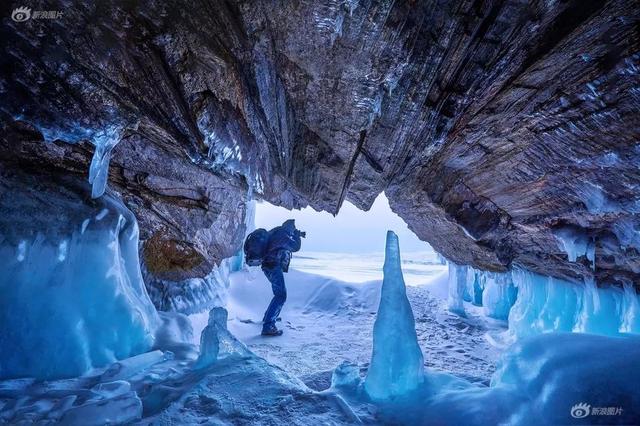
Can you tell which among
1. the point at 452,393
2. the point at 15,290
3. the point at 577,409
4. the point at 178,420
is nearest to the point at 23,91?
the point at 15,290

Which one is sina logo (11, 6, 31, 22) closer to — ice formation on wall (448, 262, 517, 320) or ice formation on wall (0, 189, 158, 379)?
ice formation on wall (0, 189, 158, 379)

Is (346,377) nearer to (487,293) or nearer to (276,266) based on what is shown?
(276,266)

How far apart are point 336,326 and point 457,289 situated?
4.95 meters

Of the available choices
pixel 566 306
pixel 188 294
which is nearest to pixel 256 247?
pixel 188 294

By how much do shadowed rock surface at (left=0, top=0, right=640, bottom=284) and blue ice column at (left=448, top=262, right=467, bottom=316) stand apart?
5.10 meters

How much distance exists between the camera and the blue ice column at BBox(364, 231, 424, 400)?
3080mm

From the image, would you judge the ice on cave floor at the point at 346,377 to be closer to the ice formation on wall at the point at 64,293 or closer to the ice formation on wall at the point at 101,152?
the ice formation on wall at the point at 64,293

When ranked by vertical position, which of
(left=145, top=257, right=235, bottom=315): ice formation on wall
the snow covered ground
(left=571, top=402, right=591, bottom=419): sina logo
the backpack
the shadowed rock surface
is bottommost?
the snow covered ground

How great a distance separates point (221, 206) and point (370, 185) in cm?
323

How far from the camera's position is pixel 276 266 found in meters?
7.50

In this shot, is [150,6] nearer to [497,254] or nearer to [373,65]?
[373,65]

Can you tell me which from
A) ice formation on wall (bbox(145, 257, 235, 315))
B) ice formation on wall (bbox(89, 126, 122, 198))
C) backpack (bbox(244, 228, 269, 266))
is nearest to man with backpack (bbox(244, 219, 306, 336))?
backpack (bbox(244, 228, 269, 266))

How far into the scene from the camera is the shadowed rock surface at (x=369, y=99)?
7.04 ft

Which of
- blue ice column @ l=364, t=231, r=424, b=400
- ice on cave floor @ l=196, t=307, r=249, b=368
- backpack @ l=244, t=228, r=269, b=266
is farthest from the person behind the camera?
backpack @ l=244, t=228, r=269, b=266
